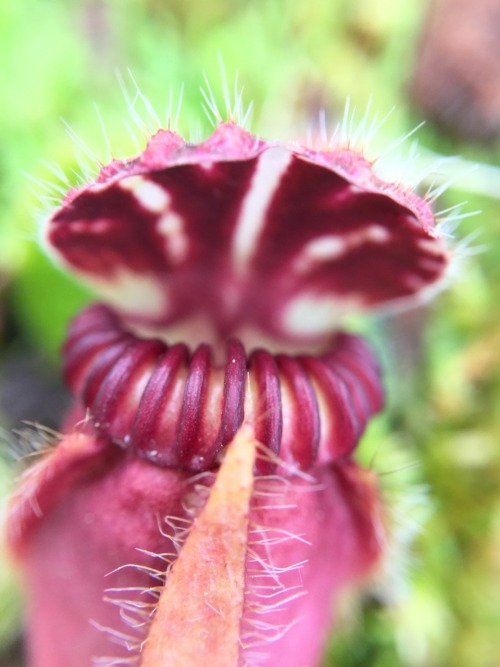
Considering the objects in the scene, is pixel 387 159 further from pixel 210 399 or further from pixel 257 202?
pixel 210 399

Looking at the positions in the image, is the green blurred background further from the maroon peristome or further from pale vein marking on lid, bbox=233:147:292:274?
pale vein marking on lid, bbox=233:147:292:274

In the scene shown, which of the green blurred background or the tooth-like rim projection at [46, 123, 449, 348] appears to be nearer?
the tooth-like rim projection at [46, 123, 449, 348]

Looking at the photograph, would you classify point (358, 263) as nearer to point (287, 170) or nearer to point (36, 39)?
point (287, 170)

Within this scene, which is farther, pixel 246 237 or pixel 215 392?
pixel 246 237

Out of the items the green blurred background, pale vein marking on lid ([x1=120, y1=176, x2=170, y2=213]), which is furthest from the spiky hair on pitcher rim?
the green blurred background

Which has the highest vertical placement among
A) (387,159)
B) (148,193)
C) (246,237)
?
(148,193)

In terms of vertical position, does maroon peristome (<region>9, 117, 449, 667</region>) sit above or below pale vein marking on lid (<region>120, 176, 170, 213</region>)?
below

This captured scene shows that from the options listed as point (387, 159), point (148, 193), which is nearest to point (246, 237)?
point (148, 193)
